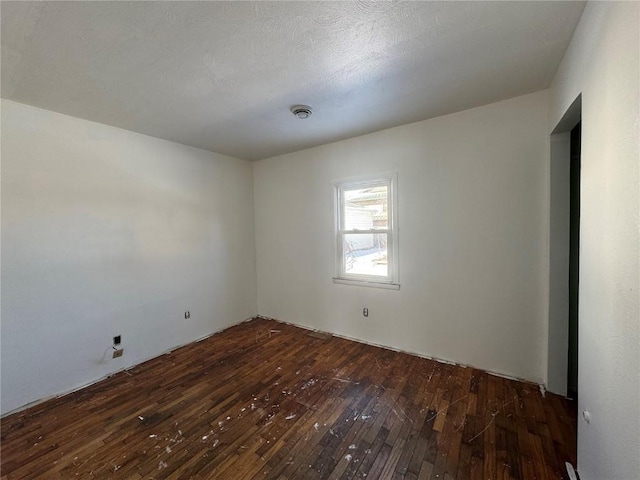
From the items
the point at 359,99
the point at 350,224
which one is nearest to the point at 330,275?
the point at 350,224

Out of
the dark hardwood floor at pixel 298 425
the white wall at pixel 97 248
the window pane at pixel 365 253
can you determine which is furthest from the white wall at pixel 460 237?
the white wall at pixel 97 248

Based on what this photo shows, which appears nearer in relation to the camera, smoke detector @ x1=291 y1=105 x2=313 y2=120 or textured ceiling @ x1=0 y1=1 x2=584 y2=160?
textured ceiling @ x1=0 y1=1 x2=584 y2=160

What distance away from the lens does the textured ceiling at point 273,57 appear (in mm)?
1290

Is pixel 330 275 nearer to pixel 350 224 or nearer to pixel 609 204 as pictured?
pixel 350 224

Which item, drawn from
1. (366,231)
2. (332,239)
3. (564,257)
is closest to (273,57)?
(366,231)

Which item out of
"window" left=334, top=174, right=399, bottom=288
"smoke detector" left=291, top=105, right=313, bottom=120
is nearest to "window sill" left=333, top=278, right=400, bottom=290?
"window" left=334, top=174, right=399, bottom=288

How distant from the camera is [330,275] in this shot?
11.5ft

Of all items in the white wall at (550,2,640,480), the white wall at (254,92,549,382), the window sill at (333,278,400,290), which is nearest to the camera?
the white wall at (550,2,640,480)

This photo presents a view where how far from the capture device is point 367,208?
127 inches

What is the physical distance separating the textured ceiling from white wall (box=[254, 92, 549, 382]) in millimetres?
317

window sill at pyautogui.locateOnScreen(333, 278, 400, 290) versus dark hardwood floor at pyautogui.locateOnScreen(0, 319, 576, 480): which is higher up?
window sill at pyautogui.locateOnScreen(333, 278, 400, 290)

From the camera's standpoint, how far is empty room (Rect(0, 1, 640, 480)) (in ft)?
4.21

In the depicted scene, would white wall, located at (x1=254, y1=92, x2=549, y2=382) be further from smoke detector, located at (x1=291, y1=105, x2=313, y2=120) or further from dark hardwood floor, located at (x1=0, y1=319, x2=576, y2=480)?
smoke detector, located at (x1=291, y1=105, x2=313, y2=120)

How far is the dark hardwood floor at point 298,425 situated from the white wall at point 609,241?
0.48m
